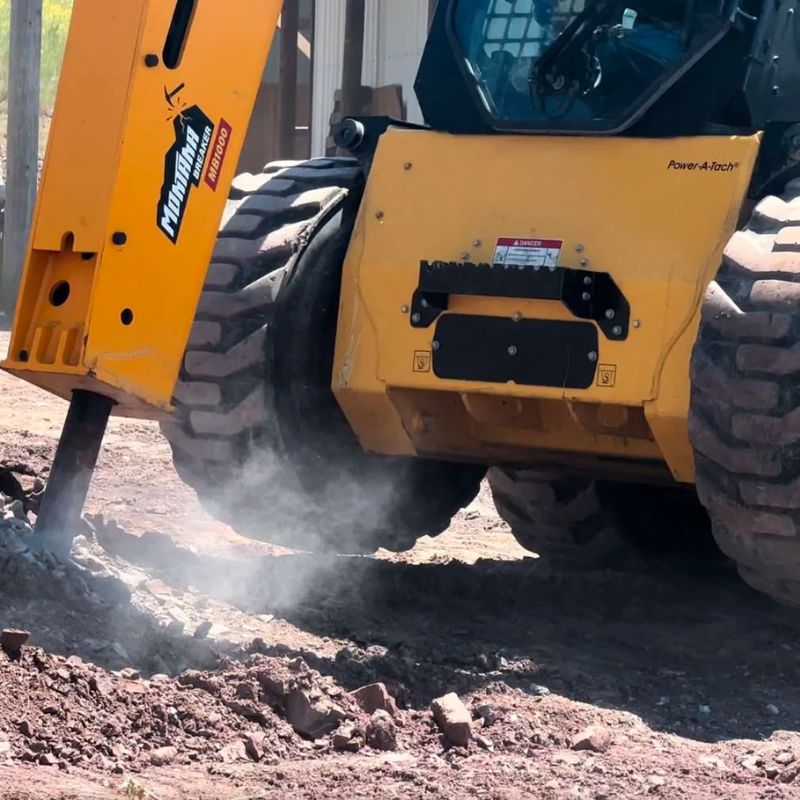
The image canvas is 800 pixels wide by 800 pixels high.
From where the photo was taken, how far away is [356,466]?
5.83 m

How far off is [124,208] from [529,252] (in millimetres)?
1289

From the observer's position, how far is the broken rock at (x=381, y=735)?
4070mm

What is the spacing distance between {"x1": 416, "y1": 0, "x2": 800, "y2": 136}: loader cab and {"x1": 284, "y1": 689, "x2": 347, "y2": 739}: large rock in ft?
6.71

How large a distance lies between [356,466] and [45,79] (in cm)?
2550

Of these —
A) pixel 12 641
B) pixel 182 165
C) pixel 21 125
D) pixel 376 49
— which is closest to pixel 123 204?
pixel 182 165

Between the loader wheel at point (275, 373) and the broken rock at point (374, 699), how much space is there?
4.19 ft

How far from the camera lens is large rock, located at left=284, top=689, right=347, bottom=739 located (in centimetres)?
413

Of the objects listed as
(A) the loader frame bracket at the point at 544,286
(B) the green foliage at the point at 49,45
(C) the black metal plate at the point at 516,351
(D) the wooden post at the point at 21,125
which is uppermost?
(A) the loader frame bracket at the point at 544,286

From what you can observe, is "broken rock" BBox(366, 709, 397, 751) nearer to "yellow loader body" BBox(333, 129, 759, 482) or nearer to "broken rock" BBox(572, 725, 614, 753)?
"broken rock" BBox(572, 725, 614, 753)

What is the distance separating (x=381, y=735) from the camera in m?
4.07

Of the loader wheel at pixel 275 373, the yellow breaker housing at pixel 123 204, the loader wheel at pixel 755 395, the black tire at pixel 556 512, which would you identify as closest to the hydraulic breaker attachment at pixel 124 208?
the yellow breaker housing at pixel 123 204

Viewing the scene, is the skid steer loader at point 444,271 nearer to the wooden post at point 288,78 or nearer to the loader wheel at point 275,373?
the loader wheel at point 275,373

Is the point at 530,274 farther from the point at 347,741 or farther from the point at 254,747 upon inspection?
the point at 254,747

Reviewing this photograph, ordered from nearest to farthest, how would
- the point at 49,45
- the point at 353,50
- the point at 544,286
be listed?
the point at 544,286
the point at 353,50
the point at 49,45
